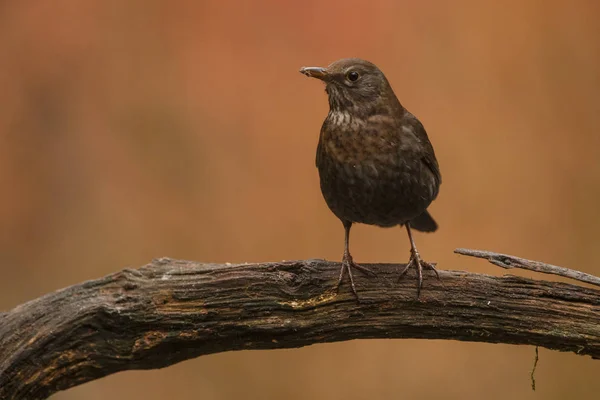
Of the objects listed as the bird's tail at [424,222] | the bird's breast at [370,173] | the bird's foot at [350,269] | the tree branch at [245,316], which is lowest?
the tree branch at [245,316]

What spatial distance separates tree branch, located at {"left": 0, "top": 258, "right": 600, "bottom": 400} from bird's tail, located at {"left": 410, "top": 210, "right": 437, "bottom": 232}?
64 centimetres

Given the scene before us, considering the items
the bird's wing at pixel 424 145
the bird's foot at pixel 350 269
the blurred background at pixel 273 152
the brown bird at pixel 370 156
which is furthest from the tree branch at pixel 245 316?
the blurred background at pixel 273 152

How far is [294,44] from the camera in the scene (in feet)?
15.7

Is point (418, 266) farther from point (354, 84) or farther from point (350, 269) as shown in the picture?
point (354, 84)

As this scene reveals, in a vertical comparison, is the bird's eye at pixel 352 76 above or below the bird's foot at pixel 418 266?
above

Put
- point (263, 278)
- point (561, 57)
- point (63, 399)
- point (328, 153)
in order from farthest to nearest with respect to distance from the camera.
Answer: point (561, 57) < point (63, 399) < point (328, 153) < point (263, 278)

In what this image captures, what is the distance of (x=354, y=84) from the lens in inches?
136

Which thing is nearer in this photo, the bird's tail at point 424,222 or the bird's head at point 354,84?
the bird's head at point 354,84

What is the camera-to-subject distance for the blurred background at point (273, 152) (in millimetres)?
4660

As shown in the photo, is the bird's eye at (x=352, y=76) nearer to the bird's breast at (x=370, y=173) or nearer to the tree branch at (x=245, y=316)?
the bird's breast at (x=370, y=173)

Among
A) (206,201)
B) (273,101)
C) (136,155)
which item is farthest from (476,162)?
(136,155)

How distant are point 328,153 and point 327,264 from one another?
529 millimetres

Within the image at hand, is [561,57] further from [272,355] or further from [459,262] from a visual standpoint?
[272,355]

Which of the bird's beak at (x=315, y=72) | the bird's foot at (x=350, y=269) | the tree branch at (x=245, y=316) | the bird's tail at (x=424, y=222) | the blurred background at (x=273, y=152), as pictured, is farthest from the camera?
the blurred background at (x=273, y=152)
